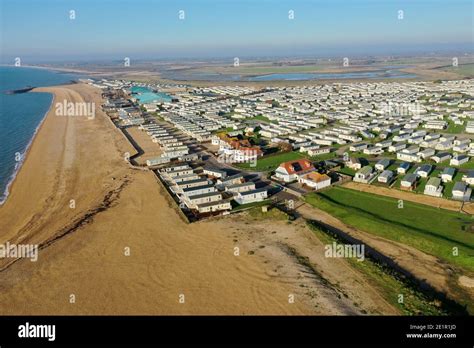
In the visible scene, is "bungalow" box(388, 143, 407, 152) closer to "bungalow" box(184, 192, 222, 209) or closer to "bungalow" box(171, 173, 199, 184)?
"bungalow" box(171, 173, 199, 184)

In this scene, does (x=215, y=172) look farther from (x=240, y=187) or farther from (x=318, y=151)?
(x=318, y=151)

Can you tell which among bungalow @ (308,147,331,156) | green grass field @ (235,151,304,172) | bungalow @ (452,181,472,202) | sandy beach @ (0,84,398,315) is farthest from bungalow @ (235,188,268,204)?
bungalow @ (452,181,472,202)

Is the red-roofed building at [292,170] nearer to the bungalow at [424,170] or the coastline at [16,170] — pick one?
the bungalow at [424,170]

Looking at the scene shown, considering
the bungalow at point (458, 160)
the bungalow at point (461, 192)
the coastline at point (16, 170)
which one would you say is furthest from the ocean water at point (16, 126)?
A: the bungalow at point (458, 160)

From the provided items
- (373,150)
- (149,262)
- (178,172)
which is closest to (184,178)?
(178,172)
